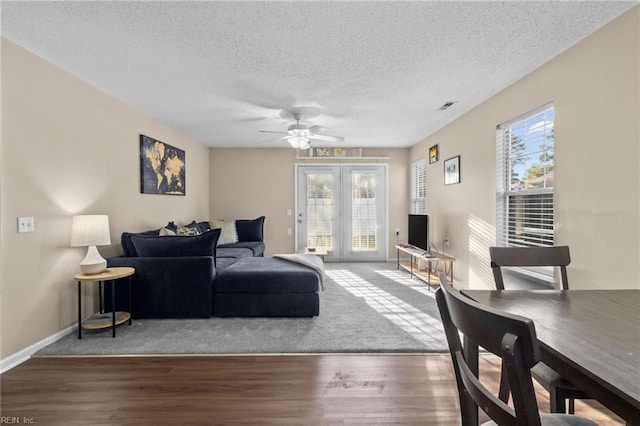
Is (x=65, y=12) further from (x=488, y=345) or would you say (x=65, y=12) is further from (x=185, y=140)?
(x=185, y=140)

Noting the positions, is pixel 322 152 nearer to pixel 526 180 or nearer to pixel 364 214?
pixel 364 214

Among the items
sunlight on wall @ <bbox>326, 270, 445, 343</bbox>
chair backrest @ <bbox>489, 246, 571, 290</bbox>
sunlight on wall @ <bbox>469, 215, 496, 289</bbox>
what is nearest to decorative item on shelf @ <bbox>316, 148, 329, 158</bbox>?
sunlight on wall @ <bbox>326, 270, 445, 343</bbox>

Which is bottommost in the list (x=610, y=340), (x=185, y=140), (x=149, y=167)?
(x=610, y=340)

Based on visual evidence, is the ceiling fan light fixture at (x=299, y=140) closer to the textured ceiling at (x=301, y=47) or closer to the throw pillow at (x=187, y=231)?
the textured ceiling at (x=301, y=47)

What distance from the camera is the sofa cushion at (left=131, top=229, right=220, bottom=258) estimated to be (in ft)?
10.5

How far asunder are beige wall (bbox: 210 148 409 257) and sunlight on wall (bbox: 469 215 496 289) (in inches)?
144

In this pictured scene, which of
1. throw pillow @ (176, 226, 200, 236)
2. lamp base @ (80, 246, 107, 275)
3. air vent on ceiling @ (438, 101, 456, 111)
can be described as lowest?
lamp base @ (80, 246, 107, 275)

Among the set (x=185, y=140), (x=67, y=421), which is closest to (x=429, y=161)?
(x=185, y=140)

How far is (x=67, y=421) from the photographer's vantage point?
176 centimetres

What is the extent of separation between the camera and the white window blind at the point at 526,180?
109 inches

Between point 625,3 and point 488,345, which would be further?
point 625,3

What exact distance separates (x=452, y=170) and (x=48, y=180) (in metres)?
4.71

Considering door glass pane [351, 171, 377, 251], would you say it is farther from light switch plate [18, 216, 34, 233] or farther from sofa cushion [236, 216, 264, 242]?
light switch plate [18, 216, 34, 233]

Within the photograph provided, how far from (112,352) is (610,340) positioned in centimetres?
313
